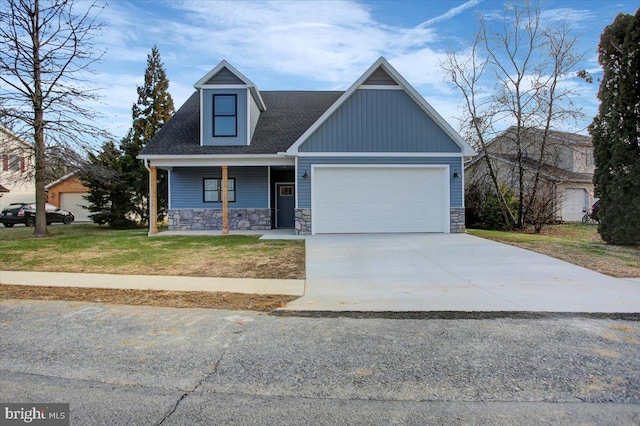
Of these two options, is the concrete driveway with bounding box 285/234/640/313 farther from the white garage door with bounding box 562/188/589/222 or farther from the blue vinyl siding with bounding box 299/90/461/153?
the white garage door with bounding box 562/188/589/222

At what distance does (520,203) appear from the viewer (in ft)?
62.7

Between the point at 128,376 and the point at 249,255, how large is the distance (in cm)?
667

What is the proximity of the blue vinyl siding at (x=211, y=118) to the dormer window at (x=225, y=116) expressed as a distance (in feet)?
0.40

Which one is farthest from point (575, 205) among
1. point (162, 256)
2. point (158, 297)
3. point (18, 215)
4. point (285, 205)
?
point (18, 215)

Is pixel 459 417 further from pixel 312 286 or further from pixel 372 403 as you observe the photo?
pixel 312 286

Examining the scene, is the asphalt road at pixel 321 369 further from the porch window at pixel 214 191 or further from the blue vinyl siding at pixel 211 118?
the porch window at pixel 214 191

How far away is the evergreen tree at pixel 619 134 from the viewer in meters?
11.4

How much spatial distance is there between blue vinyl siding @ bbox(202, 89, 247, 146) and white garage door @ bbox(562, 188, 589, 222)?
20318 millimetres

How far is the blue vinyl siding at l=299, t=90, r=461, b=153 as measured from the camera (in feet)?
46.4

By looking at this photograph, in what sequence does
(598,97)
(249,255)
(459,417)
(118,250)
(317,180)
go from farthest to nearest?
(317,180) < (598,97) < (118,250) < (249,255) < (459,417)

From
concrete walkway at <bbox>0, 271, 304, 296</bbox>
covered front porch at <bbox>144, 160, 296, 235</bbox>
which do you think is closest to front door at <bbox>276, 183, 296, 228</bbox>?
covered front porch at <bbox>144, 160, 296, 235</bbox>

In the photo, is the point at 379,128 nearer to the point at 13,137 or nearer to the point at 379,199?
the point at 379,199

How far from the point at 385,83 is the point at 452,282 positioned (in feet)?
29.6

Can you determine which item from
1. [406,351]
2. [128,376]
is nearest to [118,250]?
[128,376]
